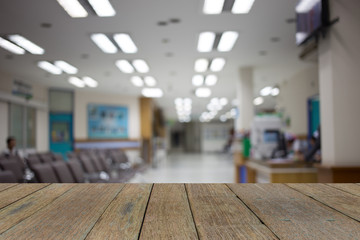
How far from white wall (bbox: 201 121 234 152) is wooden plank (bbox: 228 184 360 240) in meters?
23.7

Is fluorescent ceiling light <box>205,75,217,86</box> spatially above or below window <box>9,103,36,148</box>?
above

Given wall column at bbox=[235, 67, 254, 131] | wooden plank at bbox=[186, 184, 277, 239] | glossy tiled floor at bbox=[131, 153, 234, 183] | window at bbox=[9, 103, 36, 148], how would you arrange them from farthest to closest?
window at bbox=[9, 103, 36, 148], glossy tiled floor at bbox=[131, 153, 234, 183], wall column at bbox=[235, 67, 254, 131], wooden plank at bbox=[186, 184, 277, 239]

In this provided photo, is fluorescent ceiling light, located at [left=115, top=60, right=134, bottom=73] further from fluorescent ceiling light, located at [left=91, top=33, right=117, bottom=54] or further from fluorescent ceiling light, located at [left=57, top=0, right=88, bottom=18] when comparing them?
fluorescent ceiling light, located at [left=57, top=0, right=88, bottom=18]

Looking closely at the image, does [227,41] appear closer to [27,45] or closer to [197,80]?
[27,45]

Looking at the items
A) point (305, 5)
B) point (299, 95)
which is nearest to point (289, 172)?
point (305, 5)

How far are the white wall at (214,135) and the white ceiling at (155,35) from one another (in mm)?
16485

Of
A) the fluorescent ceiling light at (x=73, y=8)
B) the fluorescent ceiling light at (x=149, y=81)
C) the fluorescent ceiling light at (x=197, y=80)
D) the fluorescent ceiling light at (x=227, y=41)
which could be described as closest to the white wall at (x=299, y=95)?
the fluorescent ceiling light at (x=197, y=80)

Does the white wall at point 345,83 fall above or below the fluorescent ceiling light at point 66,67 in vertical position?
below

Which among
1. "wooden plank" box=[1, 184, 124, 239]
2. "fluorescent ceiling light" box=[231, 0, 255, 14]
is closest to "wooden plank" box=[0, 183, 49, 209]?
"wooden plank" box=[1, 184, 124, 239]

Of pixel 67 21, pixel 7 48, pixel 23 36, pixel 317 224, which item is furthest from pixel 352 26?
pixel 7 48

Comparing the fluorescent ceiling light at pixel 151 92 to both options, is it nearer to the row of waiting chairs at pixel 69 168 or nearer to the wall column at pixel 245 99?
the wall column at pixel 245 99

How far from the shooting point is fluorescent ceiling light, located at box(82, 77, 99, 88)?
354 inches

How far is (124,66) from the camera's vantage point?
753cm

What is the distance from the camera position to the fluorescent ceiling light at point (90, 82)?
9000 mm
